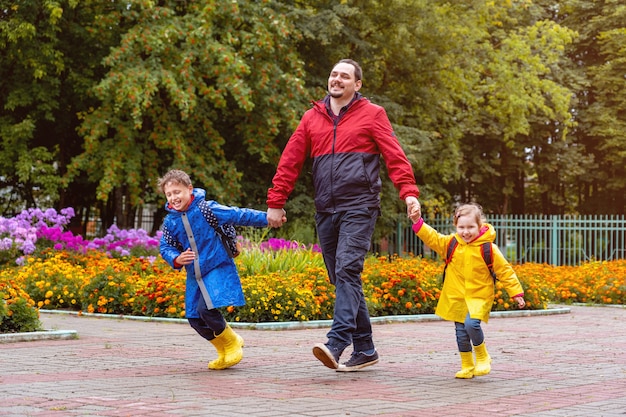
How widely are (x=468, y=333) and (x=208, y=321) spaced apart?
177cm

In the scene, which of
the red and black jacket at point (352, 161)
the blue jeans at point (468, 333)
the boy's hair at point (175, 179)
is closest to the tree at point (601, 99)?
the blue jeans at point (468, 333)

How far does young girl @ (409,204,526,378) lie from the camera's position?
7.46 m

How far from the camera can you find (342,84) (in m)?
7.59

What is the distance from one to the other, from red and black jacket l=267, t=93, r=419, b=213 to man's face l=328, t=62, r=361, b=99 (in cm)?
9

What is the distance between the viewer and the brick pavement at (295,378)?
5.93 m

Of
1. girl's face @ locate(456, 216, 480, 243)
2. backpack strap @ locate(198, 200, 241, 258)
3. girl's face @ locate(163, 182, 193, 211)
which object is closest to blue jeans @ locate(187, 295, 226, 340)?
backpack strap @ locate(198, 200, 241, 258)

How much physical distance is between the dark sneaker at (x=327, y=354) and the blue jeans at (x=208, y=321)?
80 cm

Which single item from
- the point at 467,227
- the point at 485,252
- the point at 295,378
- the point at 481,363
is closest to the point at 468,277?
the point at 485,252

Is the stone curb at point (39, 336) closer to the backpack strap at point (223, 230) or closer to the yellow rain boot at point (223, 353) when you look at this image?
the yellow rain boot at point (223, 353)

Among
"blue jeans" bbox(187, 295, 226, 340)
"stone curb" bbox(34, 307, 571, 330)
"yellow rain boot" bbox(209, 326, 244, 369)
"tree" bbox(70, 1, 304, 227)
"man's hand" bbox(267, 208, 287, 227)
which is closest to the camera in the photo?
"man's hand" bbox(267, 208, 287, 227)

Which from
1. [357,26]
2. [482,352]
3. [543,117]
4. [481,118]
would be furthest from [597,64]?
[482,352]

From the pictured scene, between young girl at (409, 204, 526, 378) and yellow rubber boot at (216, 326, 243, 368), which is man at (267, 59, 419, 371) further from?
yellow rubber boot at (216, 326, 243, 368)

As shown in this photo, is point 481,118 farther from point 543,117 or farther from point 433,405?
point 433,405

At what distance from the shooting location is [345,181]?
295 inches
